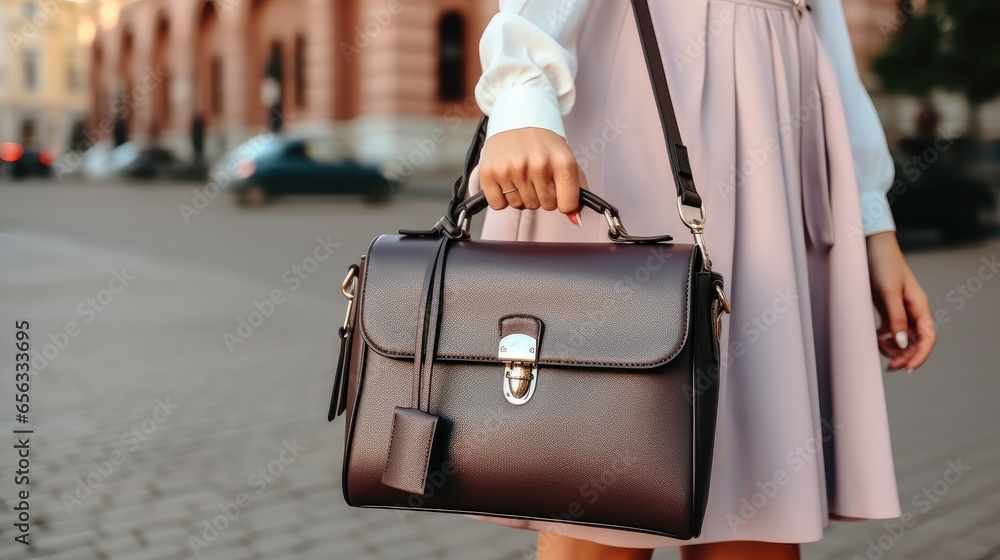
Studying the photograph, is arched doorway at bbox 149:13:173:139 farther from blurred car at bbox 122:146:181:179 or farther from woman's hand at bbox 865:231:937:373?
woman's hand at bbox 865:231:937:373

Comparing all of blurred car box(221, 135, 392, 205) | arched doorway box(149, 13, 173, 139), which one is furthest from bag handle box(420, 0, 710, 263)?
arched doorway box(149, 13, 173, 139)

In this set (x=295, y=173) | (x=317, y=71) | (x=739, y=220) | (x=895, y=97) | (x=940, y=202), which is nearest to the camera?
(x=739, y=220)

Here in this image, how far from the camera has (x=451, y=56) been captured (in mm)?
26812

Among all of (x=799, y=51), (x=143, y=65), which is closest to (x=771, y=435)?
(x=799, y=51)

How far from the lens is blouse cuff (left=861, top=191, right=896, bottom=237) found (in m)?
1.96

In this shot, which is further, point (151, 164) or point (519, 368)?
point (151, 164)

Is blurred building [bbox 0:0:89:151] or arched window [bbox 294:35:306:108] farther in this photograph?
blurred building [bbox 0:0:89:151]

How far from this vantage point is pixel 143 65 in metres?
41.4

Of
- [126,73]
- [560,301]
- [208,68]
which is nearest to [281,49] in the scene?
[208,68]

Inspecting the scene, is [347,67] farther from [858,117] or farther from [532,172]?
[532,172]

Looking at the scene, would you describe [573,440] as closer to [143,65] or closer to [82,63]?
[143,65]

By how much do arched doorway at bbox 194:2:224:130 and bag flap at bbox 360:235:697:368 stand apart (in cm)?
3564

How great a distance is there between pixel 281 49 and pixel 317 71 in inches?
135

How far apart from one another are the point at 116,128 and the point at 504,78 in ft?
130
